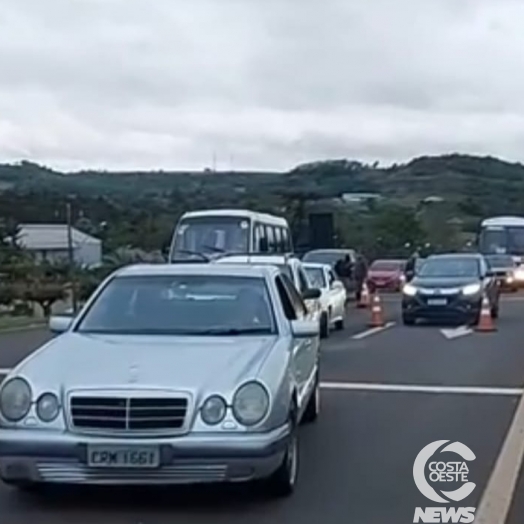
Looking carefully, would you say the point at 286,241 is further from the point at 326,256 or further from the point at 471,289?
the point at 471,289

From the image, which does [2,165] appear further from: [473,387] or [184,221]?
[473,387]

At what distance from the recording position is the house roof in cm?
6719

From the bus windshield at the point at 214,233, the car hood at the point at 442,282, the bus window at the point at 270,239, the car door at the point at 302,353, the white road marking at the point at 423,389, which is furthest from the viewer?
the bus window at the point at 270,239

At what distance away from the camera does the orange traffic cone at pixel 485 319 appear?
2617 cm

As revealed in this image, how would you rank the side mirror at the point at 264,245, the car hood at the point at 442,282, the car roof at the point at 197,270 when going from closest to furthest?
1. the car roof at the point at 197,270
2. the car hood at the point at 442,282
3. the side mirror at the point at 264,245

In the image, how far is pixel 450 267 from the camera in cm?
2942

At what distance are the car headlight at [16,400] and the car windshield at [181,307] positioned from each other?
1.39 metres

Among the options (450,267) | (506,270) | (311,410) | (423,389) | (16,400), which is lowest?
(506,270)

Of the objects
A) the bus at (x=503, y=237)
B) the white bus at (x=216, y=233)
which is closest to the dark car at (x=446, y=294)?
the white bus at (x=216, y=233)

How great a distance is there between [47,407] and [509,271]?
4278 cm

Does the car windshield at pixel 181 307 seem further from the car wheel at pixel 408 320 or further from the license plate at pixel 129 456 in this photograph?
the car wheel at pixel 408 320

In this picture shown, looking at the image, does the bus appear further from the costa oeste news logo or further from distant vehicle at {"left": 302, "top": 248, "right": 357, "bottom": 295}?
the costa oeste news logo

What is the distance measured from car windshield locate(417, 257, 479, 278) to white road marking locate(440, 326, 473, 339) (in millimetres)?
2044

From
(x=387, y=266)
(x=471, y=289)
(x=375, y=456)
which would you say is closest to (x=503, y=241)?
(x=387, y=266)
